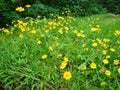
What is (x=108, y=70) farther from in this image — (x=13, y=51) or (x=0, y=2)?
(x=0, y=2)

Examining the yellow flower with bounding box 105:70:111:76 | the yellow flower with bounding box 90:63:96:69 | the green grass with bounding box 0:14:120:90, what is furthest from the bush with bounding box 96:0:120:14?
the yellow flower with bounding box 105:70:111:76

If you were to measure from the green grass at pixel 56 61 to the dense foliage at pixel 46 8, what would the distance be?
189 cm

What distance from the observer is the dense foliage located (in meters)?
6.08

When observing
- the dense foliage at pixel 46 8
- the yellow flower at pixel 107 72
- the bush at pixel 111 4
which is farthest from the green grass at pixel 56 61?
Result: the bush at pixel 111 4

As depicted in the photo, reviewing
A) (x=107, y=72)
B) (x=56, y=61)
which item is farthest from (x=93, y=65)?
(x=56, y=61)

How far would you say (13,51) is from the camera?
3660mm

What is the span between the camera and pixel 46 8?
23.6 feet

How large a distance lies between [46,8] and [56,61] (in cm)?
393

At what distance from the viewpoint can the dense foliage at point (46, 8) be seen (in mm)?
6079

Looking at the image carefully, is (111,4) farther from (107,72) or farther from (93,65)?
(107,72)

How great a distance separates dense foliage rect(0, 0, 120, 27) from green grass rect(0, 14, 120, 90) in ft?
6.21

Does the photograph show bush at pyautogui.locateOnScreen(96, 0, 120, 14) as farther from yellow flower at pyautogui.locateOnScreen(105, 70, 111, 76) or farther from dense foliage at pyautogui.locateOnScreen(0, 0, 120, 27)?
yellow flower at pyautogui.locateOnScreen(105, 70, 111, 76)

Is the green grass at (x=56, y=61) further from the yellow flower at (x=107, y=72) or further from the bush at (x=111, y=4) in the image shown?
the bush at (x=111, y=4)

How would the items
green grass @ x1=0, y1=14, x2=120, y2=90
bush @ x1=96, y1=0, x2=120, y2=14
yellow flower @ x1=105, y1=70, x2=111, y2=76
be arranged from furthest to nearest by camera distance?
1. bush @ x1=96, y1=0, x2=120, y2=14
2. green grass @ x1=0, y1=14, x2=120, y2=90
3. yellow flower @ x1=105, y1=70, x2=111, y2=76
